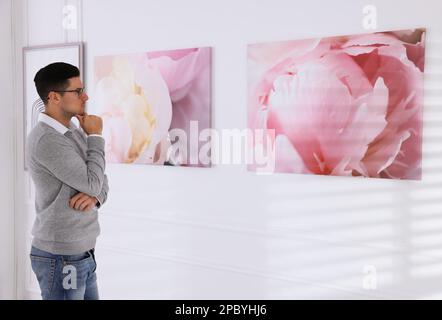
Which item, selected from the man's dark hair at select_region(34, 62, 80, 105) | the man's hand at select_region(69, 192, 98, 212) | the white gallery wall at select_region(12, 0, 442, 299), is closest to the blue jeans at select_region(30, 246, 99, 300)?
the man's hand at select_region(69, 192, 98, 212)

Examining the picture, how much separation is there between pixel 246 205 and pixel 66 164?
44.4 inches

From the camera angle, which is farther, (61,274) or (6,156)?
(6,156)

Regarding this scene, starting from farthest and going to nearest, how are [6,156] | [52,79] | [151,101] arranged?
[6,156] → [151,101] → [52,79]

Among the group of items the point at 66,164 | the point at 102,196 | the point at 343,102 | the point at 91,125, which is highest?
the point at 343,102

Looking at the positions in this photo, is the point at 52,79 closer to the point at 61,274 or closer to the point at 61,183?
A: the point at 61,183

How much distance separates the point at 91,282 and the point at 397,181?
4.40 ft

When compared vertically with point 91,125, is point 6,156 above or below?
below

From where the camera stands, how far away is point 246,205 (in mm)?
2959

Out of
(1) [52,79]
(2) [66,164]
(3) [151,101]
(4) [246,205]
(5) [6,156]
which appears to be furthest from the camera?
(5) [6,156]

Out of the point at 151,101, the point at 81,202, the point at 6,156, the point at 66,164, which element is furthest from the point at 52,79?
the point at 6,156

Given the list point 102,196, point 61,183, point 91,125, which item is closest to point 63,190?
point 61,183

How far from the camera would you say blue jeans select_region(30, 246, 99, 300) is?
2117mm

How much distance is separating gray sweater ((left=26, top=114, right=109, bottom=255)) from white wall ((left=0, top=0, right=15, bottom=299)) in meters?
1.85

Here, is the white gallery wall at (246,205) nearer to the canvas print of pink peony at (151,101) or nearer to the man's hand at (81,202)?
the canvas print of pink peony at (151,101)
